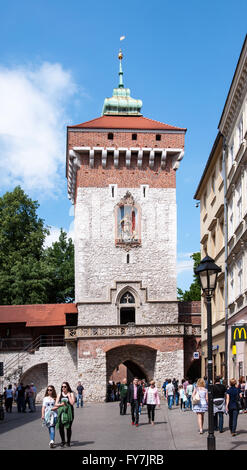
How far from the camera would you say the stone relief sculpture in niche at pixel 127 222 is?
45041 mm

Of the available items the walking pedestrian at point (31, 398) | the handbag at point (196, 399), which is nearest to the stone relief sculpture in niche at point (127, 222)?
the walking pedestrian at point (31, 398)

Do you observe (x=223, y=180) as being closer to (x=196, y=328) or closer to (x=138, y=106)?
(x=196, y=328)

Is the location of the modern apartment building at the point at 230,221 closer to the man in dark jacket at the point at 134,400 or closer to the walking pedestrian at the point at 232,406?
the man in dark jacket at the point at 134,400

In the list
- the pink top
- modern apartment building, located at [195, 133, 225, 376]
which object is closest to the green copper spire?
modern apartment building, located at [195, 133, 225, 376]

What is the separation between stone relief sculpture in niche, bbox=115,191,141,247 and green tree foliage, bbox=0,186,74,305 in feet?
37.2

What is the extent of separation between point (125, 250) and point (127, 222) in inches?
72.0

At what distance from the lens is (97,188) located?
4553 cm

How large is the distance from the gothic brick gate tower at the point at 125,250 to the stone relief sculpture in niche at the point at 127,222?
6 cm

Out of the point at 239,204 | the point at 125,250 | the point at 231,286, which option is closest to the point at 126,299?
the point at 125,250

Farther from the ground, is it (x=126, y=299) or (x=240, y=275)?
(x=126, y=299)

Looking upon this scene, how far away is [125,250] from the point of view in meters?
45.0

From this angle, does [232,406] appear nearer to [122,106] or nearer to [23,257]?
[122,106]

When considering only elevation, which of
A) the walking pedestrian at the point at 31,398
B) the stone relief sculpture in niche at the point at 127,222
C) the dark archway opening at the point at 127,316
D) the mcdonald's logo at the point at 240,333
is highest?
the stone relief sculpture in niche at the point at 127,222
